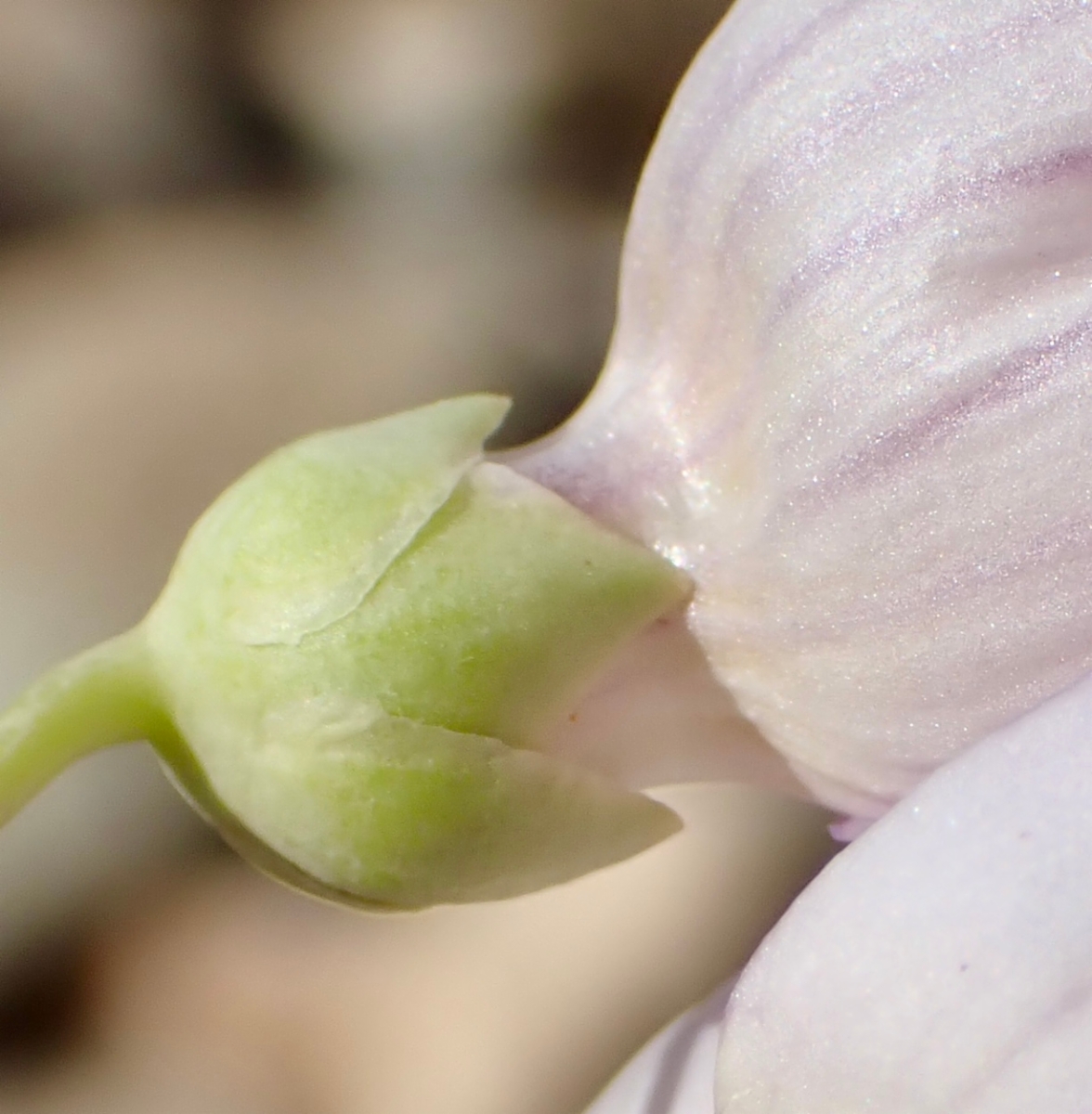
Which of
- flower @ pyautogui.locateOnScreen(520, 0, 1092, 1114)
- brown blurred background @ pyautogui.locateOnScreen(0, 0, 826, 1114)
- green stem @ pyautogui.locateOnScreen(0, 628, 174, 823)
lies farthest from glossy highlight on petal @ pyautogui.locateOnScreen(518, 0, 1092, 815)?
brown blurred background @ pyautogui.locateOnScreen(0, 0, 826, 1114)

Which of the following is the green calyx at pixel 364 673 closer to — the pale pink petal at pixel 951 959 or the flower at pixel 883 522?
the flower at pixel 883 522

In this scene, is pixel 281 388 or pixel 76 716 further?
pixel 281 388

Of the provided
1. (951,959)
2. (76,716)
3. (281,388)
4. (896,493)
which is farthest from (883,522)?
(281,388)

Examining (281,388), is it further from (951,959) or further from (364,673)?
(951,959)

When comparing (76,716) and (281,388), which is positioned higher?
(76,716)

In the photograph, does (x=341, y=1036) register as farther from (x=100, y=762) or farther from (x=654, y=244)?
(x=654, y=244)

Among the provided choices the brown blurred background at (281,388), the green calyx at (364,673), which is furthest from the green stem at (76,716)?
the brown blurred background at (281,388)
